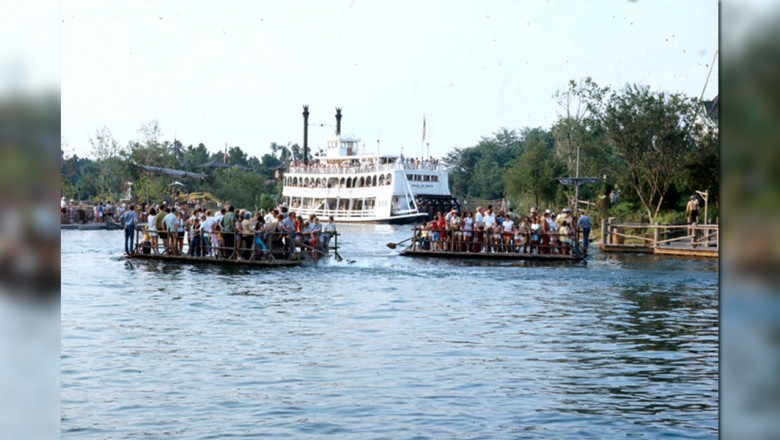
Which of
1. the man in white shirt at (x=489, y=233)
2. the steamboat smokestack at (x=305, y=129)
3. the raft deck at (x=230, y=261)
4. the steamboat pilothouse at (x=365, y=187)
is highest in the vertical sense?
the steamboat smokestack at (x=305, y=129)

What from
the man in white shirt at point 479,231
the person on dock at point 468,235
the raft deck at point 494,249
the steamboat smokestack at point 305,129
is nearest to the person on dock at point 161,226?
the raft deck at point 494,249

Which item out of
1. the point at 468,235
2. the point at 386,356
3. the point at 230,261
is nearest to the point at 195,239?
the point at 230,261

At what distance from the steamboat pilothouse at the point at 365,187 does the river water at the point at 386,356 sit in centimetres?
4430

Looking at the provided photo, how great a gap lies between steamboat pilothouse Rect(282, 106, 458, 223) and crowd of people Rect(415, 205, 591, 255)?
35.0 meters

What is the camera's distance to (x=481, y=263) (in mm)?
28859

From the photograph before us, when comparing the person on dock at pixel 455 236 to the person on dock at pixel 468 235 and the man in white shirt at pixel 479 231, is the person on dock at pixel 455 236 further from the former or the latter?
the man in white shirt at pixel 479 231

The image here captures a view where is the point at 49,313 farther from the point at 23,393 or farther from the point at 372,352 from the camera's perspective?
the point at 372,352

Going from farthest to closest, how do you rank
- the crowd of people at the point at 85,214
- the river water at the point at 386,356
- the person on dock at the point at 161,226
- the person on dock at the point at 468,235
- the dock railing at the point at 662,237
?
the crowd of people at the point at 85,214
the dock railing at the point at 662,237
the person on dock at the point at 468,235
the person on dock at the point at 161,226
the river water at the point at 386,356

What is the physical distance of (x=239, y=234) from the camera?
81.8ft

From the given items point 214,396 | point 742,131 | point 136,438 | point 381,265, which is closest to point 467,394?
point 214,396

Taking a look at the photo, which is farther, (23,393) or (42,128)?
(23,393)

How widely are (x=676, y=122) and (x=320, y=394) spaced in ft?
111

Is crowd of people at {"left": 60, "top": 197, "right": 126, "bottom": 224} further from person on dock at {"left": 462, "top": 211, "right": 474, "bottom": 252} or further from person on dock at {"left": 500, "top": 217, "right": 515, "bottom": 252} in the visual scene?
person on dock at {"left": 500, "top": 217, "right": 515, "bottom": 252}

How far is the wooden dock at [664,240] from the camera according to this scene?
102 feet
